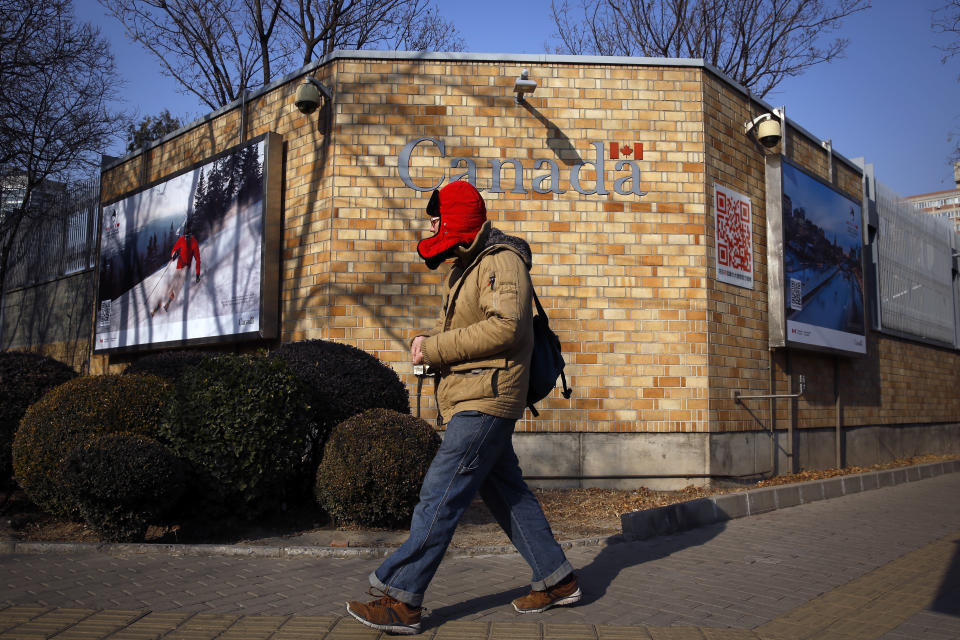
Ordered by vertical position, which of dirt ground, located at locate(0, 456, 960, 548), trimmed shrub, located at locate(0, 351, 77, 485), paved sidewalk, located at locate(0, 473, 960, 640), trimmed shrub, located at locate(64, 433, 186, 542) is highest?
trimmed shrub, located at locate(0, 351, 77, 485)

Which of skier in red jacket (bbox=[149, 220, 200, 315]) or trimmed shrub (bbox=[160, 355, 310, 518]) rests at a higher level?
skier in red jacket (bbox=[149, 220, 200, 315])

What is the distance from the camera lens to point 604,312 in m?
9.07

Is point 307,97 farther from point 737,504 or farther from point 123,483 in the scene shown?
point 737,504

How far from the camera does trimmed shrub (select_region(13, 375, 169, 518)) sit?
597 cm

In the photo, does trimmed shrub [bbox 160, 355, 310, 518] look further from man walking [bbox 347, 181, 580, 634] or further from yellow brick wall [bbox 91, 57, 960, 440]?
yellow brick wall [bbox 91, 57, 960, 440]

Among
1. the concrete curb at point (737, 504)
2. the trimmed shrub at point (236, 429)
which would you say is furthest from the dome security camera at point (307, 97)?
the concrete curb at point (737, 504)

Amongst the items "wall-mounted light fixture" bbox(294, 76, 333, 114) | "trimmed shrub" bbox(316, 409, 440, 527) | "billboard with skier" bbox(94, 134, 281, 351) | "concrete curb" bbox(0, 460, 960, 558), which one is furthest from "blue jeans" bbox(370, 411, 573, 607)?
"wall-mounted light fixture" bbox(294, 76, 333, 114)

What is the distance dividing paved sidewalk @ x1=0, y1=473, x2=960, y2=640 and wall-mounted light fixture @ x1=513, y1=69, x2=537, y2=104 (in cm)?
529

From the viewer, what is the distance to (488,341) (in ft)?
11.9

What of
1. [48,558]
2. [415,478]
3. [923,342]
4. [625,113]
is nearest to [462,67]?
[625,113]

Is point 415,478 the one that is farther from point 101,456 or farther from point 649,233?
point 649,233

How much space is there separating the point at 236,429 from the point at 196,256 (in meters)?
5.59

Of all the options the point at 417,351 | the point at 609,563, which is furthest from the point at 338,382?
the point at 417,351

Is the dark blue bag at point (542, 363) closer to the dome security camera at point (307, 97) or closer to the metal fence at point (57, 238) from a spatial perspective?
the dome security camera at point (307, 97)
